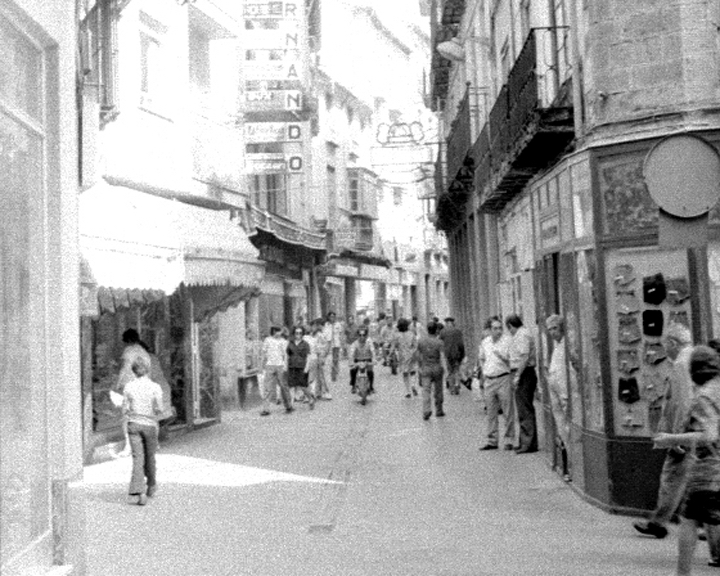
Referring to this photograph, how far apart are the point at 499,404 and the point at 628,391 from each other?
5305mm

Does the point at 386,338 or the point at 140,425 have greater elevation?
the point at 386,338

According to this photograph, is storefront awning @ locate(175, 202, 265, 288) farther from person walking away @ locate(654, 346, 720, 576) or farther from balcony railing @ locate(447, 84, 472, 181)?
person walking away @ locate(654, 346, 720, 576)

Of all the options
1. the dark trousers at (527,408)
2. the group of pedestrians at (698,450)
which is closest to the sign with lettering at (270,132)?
the dark trousers at (527,408)

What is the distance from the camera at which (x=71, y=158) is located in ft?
25.4

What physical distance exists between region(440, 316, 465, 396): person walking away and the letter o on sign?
477 centimetres

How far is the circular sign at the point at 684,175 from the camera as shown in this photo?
8.56 metres

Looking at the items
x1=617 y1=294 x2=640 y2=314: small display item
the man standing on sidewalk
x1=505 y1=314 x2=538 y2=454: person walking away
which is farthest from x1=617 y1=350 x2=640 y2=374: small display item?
x1=505 y1=314 x2=538 y2=454: person walking away

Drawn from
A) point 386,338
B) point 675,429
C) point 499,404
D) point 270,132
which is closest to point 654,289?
point 675,429

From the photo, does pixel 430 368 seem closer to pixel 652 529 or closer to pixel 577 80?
pixel 577 80

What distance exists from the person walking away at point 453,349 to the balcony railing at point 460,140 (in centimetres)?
341

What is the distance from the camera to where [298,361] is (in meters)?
23.6

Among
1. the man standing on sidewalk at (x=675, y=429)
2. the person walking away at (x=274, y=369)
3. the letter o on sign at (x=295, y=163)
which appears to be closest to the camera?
the man standing on sidewalk at (x=675, y=429)

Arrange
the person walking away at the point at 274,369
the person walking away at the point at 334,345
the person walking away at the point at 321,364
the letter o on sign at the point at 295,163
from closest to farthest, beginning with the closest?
1. the person walking away at the point at 274,369
2. the person walking away at the point at 321,364
3. the letter o on sign at the point at 295,163
4. the person walking away at the point at 334,345

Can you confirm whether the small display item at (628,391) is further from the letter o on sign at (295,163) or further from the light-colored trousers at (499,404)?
the letter o on sign at (295,163)
